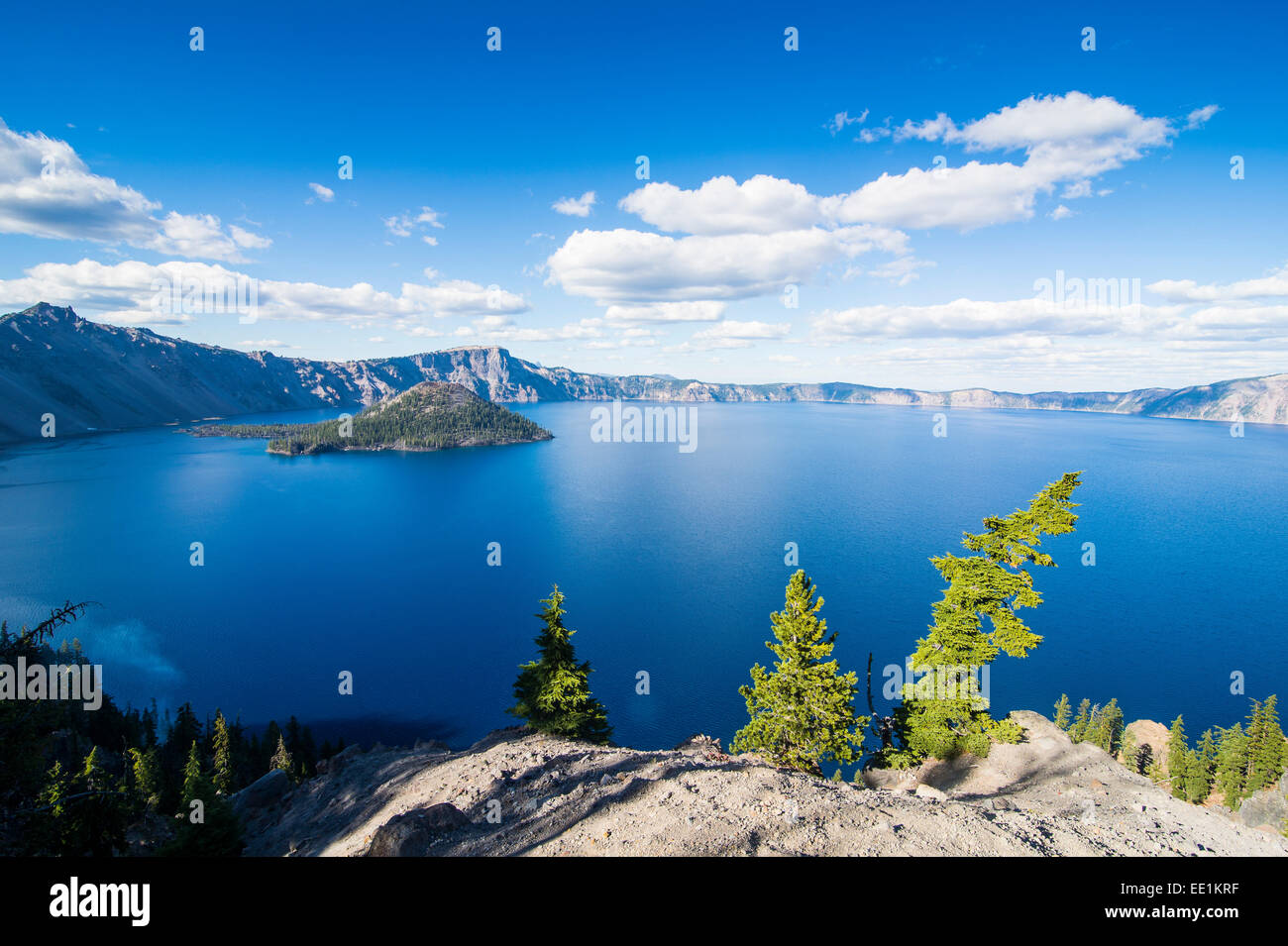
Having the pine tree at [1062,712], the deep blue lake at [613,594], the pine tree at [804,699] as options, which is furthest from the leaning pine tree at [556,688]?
the pine tree at [1062,712]

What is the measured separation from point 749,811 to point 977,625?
1922cm

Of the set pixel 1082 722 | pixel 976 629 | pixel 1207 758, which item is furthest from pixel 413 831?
pixel 1207 758

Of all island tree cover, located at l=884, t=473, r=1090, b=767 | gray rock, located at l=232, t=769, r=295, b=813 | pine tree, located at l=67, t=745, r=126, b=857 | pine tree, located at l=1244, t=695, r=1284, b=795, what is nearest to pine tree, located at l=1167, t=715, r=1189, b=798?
pine tree, located at l=1244, t=695, r=1284, b=795

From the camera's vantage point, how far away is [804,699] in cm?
3131

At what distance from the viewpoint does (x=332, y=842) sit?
2783cm

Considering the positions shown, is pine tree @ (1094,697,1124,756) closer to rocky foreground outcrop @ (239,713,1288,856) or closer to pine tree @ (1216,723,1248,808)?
pine tree @ (1216,723,1248,808)

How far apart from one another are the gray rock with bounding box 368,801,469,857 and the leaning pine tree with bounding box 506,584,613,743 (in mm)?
13080

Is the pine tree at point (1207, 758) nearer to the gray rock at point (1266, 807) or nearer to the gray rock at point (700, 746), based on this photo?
the gray rock at point (1266, 807)

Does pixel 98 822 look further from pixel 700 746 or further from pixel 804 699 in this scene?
pixel 700 746

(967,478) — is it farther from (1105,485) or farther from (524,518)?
(524,518)

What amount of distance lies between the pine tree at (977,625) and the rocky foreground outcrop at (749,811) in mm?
1580

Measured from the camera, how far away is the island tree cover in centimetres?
2967
